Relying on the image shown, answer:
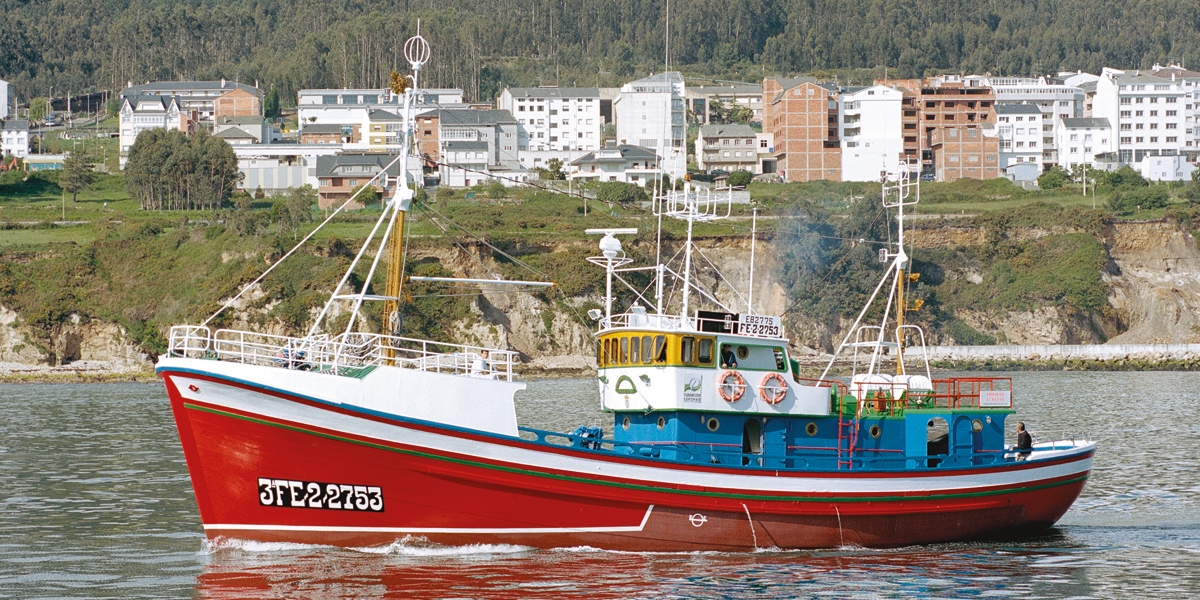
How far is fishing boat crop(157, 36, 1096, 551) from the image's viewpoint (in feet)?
68.2

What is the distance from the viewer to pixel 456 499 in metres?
21.2

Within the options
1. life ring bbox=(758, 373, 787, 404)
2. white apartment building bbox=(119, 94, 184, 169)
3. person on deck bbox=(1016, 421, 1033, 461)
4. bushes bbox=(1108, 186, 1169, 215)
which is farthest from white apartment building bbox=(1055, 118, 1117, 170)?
life ring bbox=(758, 373, 787, 404)

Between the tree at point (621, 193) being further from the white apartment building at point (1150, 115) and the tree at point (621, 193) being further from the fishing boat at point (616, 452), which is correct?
the fishing boat at point (616, 452)

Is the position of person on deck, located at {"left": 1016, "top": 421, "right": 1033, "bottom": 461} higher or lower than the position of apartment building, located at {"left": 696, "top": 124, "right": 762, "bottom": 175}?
lower

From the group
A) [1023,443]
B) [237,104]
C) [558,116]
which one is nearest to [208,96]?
[237,104]

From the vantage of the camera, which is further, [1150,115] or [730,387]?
[1150,115]

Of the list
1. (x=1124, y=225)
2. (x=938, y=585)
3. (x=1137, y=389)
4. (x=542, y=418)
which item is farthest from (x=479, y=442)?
(x=1124, y=225)

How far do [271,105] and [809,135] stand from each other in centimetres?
6751

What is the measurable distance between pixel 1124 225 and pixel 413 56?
84.6 metres

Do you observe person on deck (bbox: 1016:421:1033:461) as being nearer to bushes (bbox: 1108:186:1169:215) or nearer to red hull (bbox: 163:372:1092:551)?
red hull (bbox: 163:372:1092:551)

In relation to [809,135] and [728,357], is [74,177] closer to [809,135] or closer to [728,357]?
[809,135]

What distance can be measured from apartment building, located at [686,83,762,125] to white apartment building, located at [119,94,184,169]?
2279 inches

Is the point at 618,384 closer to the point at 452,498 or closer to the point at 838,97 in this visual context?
the point at 452,498

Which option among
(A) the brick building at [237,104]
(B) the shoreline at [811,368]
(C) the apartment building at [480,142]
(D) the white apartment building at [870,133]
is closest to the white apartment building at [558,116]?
(C) the apartment building at [480,142]
